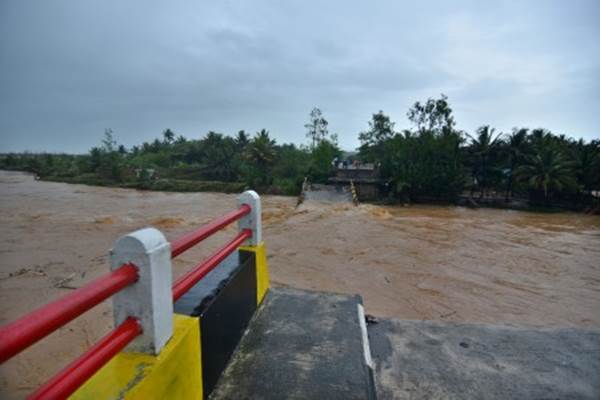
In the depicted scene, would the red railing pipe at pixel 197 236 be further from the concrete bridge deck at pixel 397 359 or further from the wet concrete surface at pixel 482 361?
the wet concrete surface at pixel 482 361

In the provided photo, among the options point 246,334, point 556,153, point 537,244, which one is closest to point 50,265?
point 246,334

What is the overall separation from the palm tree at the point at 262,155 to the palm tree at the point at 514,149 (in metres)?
17.6

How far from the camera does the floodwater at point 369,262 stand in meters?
5.51

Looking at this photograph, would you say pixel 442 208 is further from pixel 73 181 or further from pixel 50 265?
pixel 73 181

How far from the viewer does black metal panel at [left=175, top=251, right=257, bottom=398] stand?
6.19 feet

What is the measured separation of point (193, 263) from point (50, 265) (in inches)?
134

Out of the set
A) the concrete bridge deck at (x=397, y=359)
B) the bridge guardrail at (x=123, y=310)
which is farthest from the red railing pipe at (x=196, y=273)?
the concrete bridge deck at (x=397, y=359)

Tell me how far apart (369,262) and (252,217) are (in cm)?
622

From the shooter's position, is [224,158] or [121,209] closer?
[121,209]

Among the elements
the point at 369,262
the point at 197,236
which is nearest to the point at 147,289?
the point at 197,236

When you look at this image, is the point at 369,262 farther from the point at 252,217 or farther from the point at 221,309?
the point at 221,309

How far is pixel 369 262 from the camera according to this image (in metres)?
8.56

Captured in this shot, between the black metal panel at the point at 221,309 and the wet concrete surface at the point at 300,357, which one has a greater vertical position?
the black metal panel at the point at 221,309

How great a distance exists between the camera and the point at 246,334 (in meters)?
2.55
